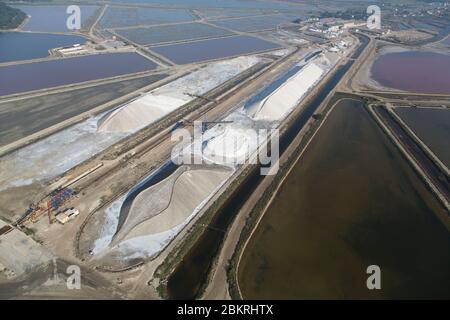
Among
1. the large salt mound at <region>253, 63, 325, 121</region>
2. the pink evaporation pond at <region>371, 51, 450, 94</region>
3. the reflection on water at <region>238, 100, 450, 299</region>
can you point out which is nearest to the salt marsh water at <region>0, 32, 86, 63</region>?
Answer: the large salt mound at <region>253, 63, 325, 121</region>

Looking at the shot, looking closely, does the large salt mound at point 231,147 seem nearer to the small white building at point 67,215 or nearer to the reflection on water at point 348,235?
the reflection on water at point 348,235

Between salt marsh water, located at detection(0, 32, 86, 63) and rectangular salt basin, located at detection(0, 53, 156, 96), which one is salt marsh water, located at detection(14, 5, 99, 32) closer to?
salt marsh water, located at detection(0, 32, 86, 63)

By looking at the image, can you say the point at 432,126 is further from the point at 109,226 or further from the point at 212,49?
the point at 212,49

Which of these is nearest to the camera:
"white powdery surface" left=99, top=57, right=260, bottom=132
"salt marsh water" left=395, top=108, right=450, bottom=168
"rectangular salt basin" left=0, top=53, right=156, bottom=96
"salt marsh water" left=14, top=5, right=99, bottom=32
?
"salt marsh water" left=395, top=108, right=450, bottom=168

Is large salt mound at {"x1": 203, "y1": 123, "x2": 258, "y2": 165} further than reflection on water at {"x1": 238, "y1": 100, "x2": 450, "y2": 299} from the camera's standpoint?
Yes

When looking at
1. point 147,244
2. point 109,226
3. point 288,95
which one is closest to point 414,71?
point 288,95
